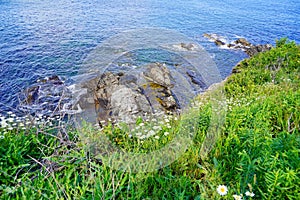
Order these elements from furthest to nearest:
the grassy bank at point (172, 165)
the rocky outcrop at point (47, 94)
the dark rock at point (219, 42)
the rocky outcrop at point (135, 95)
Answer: the dark rock at point (219, 42), the rocky outcrop at point (47, 94), the rocky outcrop at point (135, 95), the grassy bank at point (172, 165)

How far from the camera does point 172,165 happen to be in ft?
10.2

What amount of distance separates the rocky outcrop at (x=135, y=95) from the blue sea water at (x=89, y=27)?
2.99m

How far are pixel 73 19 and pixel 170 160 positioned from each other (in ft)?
74.8

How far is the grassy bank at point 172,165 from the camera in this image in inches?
98.7

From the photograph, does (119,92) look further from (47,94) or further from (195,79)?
(195,79)

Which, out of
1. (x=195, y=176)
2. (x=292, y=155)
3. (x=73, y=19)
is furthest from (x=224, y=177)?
(x=73, y=19)

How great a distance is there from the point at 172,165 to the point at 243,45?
20238 millimetres

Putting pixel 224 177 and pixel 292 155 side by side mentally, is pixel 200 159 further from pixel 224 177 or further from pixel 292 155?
pixel 292 155

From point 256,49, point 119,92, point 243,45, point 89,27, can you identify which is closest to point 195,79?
point 119,92

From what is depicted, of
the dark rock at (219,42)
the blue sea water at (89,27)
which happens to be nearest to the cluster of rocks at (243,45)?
the dark rock at (219,42)

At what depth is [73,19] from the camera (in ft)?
76.1

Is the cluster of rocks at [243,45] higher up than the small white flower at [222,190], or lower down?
lower down

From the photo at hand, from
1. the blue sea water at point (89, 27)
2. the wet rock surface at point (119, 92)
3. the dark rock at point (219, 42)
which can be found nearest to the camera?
the wet rock surface at point (119, 92)

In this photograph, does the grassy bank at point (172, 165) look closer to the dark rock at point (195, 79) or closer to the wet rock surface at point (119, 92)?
the wet rock surface at point (119, 92)
